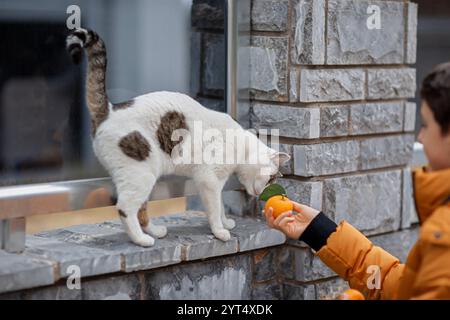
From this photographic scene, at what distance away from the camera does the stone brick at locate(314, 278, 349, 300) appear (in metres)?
3.91

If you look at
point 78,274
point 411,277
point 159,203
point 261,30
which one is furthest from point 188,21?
point 411,277

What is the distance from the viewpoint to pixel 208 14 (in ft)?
12.3

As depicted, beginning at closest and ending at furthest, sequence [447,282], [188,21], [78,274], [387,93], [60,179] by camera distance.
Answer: [447,282]
[78,274]
[60,179]
[188,21]
[387,93]

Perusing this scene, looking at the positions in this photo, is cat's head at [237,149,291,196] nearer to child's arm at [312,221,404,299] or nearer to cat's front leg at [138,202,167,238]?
cat's front leg at [138,202,167,238]

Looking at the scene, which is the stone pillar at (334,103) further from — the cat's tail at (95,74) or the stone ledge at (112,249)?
the cat's tail at (95,74)

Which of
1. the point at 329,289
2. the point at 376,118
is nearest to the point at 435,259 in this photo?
the point at 329,289

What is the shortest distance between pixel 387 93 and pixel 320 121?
1.77ft

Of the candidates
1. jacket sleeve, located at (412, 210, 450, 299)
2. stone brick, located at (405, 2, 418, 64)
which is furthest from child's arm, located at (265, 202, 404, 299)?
stone brick, located at (405, 2, 418, 64)

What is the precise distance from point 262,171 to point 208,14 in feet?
2.72

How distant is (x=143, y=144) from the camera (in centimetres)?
316

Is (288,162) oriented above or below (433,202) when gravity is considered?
below

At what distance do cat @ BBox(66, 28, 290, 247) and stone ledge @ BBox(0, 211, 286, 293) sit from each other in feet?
0.24

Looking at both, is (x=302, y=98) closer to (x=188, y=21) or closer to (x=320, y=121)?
(x=320, y=121)

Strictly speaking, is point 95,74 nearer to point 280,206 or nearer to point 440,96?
point 280,206
